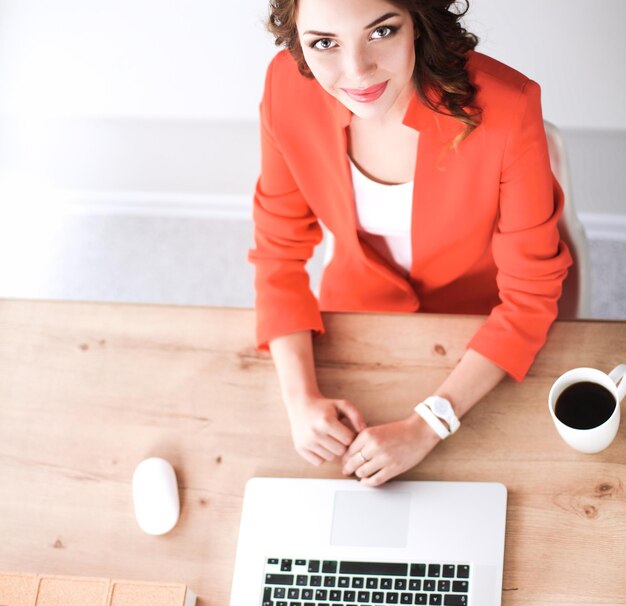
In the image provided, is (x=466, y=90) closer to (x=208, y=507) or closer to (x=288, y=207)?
(x=288, y=207)

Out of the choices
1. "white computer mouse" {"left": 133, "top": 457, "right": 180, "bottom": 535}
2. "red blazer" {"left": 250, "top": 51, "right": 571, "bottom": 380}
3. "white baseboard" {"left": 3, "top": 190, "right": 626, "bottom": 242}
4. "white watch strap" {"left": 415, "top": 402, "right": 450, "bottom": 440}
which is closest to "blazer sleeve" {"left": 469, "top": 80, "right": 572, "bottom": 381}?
"red blazer" {"left": 250, "top": 51, "right": 571, "bottom": 380}

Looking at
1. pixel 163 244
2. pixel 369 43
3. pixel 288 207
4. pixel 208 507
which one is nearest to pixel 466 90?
pixel 369 43

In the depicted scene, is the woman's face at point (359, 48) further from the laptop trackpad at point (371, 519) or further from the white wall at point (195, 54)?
the white wall at point (195, 54)

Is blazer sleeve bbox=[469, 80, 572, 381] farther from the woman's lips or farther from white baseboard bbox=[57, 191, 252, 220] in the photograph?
white baseboard bbox=[57, 191, 252, 220]

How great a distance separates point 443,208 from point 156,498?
554 mm

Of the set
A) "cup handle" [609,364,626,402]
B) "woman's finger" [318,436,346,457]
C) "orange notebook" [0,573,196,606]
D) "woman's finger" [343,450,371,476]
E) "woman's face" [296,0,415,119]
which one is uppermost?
"woman's face" [296,0,415,119]

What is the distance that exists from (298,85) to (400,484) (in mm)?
563

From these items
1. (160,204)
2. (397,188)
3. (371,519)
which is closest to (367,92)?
(397,188)

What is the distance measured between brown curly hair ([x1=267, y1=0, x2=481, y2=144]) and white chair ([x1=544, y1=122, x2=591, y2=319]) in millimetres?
155

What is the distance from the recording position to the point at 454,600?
930mm

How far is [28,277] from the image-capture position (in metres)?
2.42

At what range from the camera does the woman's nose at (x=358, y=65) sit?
3.00ft

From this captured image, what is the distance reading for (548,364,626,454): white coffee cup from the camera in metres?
0.95

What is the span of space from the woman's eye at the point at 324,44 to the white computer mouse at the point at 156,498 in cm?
56
